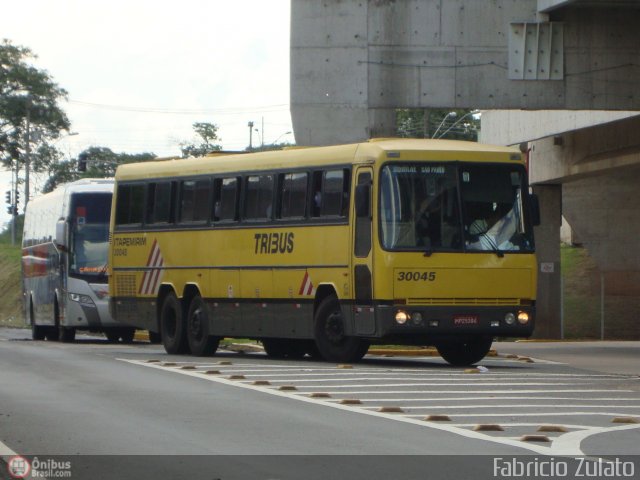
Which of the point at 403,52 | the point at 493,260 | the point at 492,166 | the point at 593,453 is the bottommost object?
the point at 593,453

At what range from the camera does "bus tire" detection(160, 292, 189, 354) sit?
1053 inches

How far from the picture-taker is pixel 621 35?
91.0 feet

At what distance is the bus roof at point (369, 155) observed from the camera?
2231cm

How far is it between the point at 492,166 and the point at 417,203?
1.36 m

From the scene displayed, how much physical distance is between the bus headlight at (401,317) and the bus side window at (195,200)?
5511 millimetres

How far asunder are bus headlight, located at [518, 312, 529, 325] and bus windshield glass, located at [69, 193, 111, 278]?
14492mm

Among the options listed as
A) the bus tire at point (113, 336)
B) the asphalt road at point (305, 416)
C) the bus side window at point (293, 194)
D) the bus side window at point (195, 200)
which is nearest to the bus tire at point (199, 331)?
the bus side window at point (195, 200)

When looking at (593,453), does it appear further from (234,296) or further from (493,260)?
(234,296)

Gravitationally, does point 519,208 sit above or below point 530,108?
below

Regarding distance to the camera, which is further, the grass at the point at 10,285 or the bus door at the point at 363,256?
the grass at the point at 10,285

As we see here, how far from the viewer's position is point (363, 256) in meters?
22.3

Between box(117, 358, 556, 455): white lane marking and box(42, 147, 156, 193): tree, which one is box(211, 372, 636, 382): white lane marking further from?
box(42, 147, 156, 193): tree

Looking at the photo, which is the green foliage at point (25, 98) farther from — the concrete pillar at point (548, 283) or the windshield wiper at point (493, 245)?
the windshield wiper at point (493, 245)

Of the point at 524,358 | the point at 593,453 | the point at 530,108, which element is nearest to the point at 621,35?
the point at 530,108
